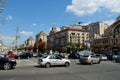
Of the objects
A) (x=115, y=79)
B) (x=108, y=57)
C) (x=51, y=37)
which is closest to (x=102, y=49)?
(x=108, y=57)

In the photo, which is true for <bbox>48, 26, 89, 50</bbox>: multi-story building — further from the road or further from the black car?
the road

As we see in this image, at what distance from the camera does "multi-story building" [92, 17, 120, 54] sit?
97.2m

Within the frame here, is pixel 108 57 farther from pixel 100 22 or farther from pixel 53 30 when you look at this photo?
pixel 53 30

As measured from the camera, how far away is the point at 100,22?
170 metres

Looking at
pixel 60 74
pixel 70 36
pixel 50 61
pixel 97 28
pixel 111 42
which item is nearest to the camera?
pixel 60 74

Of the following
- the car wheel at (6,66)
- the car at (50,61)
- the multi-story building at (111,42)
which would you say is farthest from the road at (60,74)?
the multi-story building at (111,42)

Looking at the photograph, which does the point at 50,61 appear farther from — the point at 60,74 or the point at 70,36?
the point at 70,36

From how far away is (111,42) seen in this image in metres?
103

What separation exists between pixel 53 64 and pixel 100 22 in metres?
143

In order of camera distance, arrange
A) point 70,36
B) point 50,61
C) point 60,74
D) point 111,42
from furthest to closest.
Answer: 1. point 70,36
2. point 111,42
3. point 50,61
4. point 60,74

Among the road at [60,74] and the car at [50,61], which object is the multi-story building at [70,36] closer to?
the car at [50,61]

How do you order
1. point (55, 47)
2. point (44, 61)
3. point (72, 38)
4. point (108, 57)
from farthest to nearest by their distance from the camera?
point (55, 47) → point (72, 38) → point (108, 57) → point (44, 61)

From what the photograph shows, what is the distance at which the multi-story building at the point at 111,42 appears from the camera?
319ft

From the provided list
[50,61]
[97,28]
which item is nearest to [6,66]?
[50,61]
